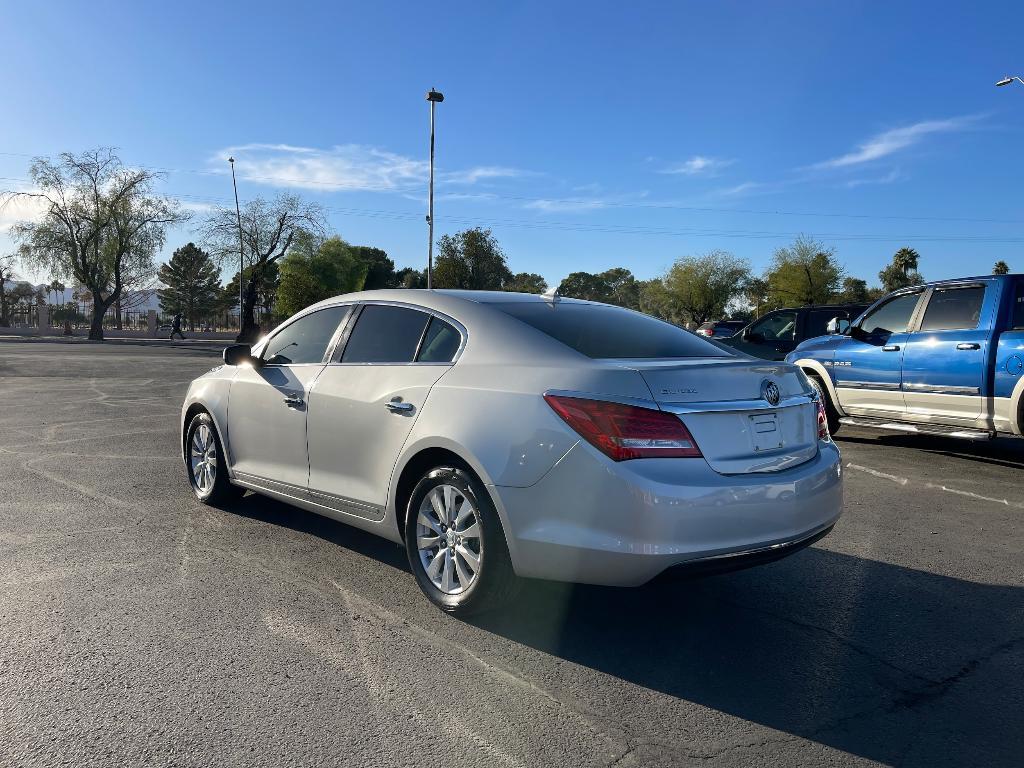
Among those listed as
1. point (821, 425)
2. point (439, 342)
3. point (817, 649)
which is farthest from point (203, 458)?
point (817, 649)

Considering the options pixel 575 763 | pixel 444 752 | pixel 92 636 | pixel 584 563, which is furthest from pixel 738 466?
pixel 92 636

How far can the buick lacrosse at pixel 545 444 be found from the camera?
127 inches

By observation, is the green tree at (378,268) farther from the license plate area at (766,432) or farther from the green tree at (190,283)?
the license plate area at (766,432)

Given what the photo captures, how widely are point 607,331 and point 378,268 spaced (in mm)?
103760

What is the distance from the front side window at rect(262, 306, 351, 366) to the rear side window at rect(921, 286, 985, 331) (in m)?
6.41

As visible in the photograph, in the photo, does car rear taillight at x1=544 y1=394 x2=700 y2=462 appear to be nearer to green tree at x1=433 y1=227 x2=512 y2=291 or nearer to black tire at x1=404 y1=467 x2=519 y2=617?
black tire at x1=404 y1=467 x2=519 y2=617

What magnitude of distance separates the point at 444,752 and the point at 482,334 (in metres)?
1.99

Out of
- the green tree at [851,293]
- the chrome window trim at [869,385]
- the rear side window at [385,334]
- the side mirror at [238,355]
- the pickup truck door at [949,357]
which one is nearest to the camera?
the rear side window at [385,334]

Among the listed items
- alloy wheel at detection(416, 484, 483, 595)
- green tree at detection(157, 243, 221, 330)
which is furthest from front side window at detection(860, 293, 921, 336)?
green tree at detection(157, 243, 221, 330)

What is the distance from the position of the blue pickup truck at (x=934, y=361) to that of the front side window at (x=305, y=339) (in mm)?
6232

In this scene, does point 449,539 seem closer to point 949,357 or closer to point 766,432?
point 766,432

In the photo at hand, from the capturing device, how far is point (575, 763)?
101 inches

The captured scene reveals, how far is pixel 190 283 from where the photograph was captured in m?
105

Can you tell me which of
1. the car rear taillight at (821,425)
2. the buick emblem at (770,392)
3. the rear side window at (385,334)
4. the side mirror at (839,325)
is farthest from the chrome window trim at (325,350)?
the side mirror at (839,325)
